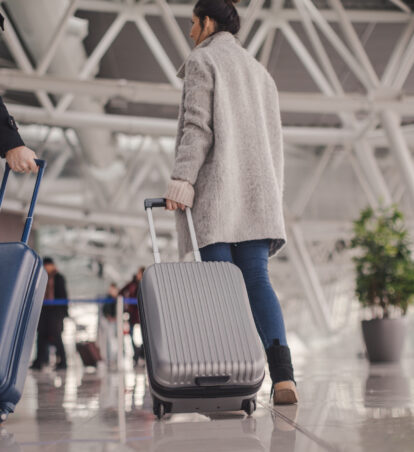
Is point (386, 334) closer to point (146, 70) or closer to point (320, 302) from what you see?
point (146, 70)

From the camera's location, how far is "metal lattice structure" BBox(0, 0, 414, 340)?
13727 mm

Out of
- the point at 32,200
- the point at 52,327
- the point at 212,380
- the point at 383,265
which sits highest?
the point at 383,265

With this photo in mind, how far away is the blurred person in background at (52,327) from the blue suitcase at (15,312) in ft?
32.8

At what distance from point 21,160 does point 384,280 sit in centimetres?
962

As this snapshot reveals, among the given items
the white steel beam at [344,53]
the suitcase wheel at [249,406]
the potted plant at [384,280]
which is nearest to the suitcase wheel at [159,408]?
the suitcase wheel at [249,406]

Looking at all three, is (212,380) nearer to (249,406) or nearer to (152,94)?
(249,406)

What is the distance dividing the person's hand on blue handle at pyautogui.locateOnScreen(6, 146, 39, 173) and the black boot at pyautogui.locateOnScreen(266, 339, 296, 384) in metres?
1.57

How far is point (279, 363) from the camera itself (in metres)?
3.61

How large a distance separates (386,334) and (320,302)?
71.5 ft

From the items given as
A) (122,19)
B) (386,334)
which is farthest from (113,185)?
(386,334)

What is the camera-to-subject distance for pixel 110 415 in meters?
3.55

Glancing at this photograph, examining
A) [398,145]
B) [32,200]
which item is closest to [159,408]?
[32,200]

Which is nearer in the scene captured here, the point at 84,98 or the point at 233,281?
the point at 233,281

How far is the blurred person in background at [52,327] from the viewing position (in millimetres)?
13164
